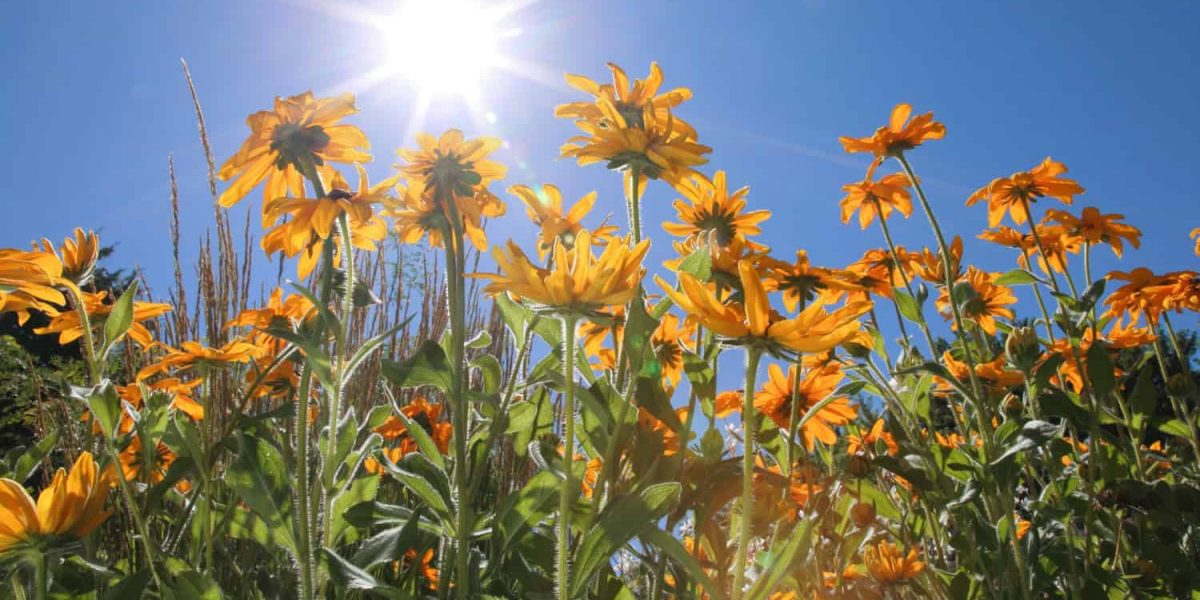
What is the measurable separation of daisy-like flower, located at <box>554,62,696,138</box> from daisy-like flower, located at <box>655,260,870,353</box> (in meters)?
0.41

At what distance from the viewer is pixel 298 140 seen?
38.5 inches

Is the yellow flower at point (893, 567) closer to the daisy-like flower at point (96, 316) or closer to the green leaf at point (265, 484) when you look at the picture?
the green leaf at point (265, 484)

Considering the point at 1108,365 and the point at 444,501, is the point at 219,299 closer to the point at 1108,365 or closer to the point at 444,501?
the point at 444,501

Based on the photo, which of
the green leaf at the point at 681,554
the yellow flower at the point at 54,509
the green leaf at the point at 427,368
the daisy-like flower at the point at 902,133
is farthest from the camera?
the daisy-like flower at the point at 902,133

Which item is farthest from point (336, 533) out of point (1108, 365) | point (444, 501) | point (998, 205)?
point (998, 205)

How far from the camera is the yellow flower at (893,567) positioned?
1.42 m

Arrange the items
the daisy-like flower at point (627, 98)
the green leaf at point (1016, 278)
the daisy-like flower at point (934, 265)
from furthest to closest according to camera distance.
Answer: the daisy-like flower at point (934, 265), the green leaf at point (1016, 278), the daisy-like flower at point (627, 98)

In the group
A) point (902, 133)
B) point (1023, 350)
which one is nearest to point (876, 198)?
point (902, 133)

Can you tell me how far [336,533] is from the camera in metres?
1.02

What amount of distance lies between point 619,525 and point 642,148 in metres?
0.48

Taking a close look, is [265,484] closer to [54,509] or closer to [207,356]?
[54,509]

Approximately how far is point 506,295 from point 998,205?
1590mm

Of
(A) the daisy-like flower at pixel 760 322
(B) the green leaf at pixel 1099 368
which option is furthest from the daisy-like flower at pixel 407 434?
(B) the green leaf at pixel 1099 368

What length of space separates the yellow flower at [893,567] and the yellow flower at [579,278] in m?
0.94
